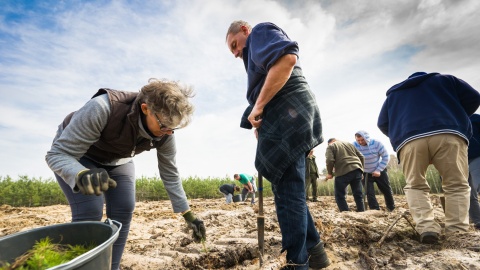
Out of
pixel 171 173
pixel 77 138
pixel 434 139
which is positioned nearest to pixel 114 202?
pixel 171 173

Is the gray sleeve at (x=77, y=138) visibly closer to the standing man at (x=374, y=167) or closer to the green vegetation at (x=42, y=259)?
the green vegetation at (x=42, y=259)

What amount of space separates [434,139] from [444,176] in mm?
387

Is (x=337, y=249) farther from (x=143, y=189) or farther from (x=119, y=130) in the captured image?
(x=143, y=189)

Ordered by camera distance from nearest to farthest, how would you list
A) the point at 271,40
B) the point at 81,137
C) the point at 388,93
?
the point at 81,137, the point at 271,40, the point at 388,93

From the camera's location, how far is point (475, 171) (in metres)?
2.96

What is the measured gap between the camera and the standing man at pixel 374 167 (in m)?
5.39

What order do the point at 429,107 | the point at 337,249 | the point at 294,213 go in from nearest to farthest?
the point at 294,213
the point at 337,249
the point at 429,107

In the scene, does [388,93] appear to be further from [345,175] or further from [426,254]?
[345,175]

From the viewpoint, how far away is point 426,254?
2107mm

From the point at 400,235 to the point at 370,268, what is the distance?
85cm

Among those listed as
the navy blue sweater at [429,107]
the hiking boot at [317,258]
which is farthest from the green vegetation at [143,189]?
the hiking boot at [317,258]

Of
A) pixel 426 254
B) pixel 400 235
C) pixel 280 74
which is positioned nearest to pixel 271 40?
pixel 280 74

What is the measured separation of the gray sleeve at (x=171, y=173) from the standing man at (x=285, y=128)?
0.69 metres

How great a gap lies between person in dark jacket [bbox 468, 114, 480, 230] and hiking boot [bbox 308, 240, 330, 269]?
2.01 meters
